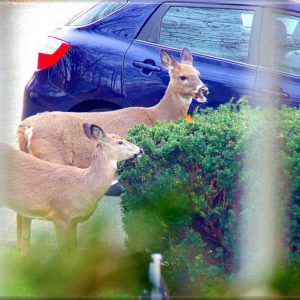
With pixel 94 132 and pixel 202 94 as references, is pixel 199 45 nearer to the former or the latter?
pixel 202 94

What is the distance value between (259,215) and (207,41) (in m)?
4.38

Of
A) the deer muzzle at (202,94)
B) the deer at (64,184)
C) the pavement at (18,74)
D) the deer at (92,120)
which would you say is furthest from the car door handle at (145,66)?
the deer at (64,184)

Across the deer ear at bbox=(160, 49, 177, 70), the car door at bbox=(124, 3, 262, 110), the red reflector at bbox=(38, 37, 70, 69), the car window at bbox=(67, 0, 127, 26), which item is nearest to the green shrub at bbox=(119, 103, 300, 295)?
the deer ear at bbox=(160, 49, 177, 70)

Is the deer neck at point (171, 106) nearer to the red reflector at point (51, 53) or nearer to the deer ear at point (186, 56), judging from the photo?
the deer ear at point (186, 56)

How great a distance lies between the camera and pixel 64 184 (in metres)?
4.77

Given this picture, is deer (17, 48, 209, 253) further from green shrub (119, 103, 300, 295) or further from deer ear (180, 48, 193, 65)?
green shrub (119, 103, 300, 295)

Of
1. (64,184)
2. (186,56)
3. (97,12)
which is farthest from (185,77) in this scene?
(64,184)

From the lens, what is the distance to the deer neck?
5.97m

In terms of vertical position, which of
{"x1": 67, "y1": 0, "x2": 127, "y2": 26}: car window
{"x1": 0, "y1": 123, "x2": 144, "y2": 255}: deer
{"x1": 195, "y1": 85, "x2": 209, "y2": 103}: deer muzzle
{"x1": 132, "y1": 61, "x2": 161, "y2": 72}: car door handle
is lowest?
{"x1": 0, "y1": 123, "x2": 144, "y2": 255}: deer

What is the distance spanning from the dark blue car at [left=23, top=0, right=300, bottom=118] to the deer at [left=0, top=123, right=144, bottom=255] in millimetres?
1482

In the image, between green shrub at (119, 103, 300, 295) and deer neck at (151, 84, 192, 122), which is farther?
deer neck at (151, 84, 192, 122)

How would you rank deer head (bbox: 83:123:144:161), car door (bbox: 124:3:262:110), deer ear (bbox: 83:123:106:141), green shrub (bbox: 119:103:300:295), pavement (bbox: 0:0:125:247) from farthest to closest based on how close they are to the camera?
car door (bbox: 124:3:262:110) < deer ear (bbox: 83:123:106:141) < deer head (bbox: 83:123:144:161) < green shrub (bbox: 119:103:300:295) < pavement (bbox: 0:0:125:247)

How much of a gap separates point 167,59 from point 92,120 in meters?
0.79

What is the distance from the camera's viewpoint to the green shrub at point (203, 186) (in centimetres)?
393
